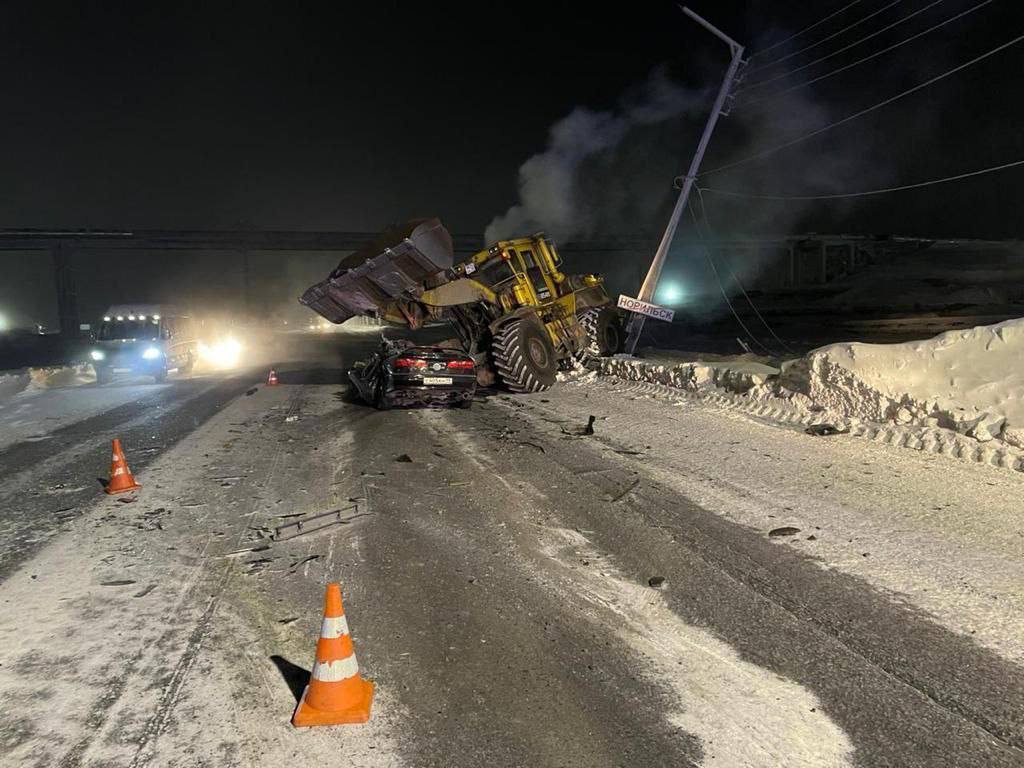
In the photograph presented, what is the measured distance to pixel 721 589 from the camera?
4031 millimetres

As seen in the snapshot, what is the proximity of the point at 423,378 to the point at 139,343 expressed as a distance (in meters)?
11.4

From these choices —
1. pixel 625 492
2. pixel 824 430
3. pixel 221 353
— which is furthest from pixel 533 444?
pixel 221 353

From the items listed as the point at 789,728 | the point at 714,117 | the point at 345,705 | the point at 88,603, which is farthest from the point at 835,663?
the point at 714,117

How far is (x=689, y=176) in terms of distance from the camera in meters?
15.0

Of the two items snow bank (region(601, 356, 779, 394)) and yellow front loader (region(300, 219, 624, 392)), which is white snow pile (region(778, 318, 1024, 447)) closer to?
snow bank (region(601, 356, 779, 394))

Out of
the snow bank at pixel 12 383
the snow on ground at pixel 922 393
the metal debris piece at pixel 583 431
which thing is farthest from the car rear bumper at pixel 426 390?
the snow bank at pixel 12 383

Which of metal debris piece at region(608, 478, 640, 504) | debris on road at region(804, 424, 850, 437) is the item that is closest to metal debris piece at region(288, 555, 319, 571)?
metal debris piece at region(608, 478, 640, 504)

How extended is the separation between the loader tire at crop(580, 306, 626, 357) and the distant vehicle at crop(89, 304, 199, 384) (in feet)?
39.2

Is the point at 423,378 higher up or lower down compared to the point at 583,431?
higher up

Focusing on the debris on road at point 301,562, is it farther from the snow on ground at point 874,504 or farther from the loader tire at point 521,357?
the loader tire at point 521,357

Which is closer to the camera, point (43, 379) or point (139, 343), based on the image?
point (139, 343)

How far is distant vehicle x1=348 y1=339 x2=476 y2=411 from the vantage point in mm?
10828

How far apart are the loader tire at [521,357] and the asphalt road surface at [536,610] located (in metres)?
5.31

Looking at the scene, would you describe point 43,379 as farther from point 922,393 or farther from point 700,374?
point 922,393
